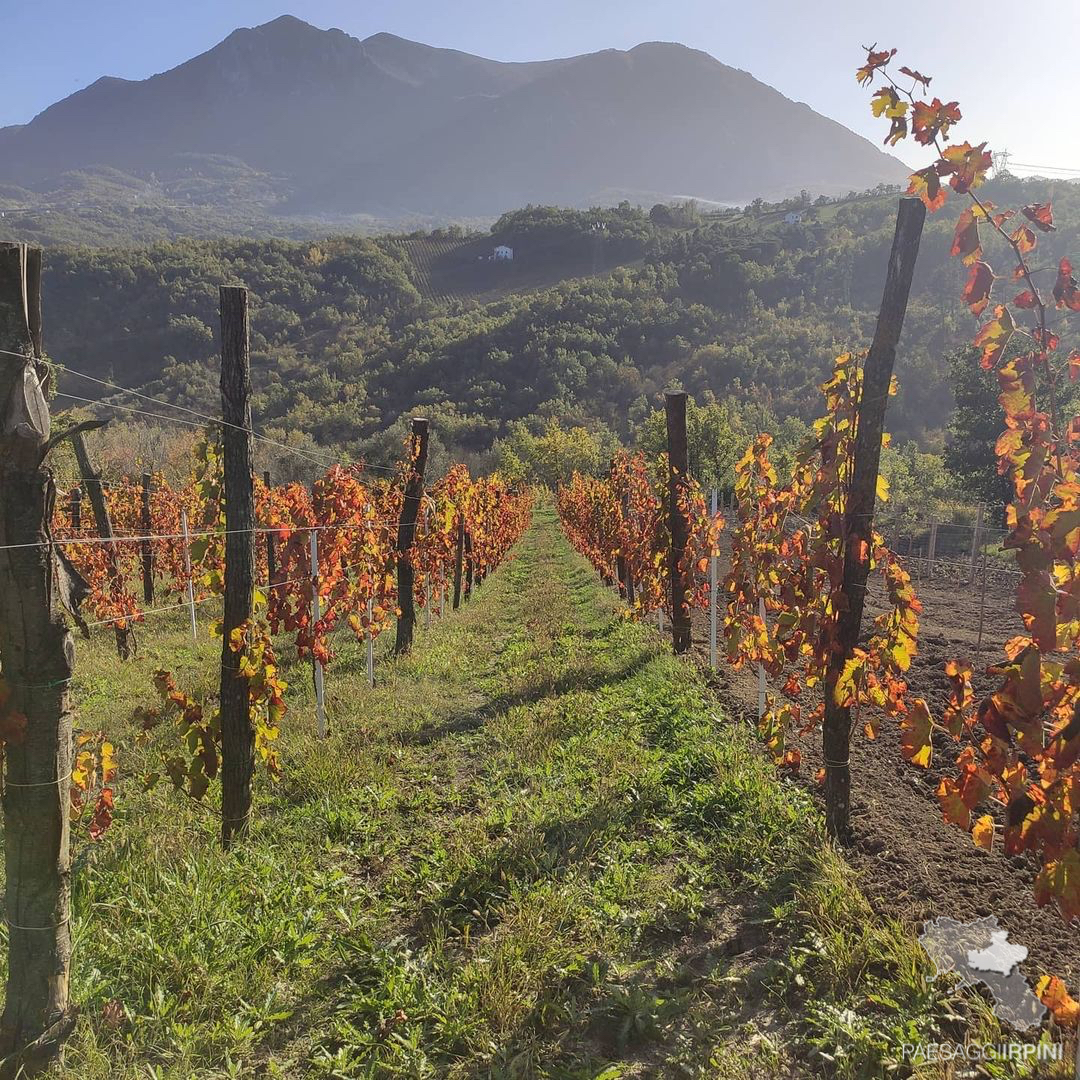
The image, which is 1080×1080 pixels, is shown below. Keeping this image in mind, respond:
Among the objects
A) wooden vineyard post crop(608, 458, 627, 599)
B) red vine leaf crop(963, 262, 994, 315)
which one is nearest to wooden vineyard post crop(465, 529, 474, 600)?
wooden vineyard post crop(608, 458, 627, 599)

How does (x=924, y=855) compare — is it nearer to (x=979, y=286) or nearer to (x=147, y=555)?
(x=979, y=286)

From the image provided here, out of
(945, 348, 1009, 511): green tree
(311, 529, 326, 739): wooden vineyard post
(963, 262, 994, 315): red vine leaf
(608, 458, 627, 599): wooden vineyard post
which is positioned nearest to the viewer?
(963, 262, 994, 315): red vine leaf

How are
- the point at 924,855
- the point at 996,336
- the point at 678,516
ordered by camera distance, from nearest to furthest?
the point at 996,336, the point at 924,855, the point at 678,516

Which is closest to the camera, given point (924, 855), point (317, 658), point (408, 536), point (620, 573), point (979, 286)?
point (979, 286)

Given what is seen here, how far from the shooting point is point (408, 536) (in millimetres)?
9164

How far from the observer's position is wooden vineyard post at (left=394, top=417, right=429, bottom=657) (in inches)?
358

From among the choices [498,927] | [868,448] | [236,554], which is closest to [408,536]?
[236,554]

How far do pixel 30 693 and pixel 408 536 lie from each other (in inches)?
267

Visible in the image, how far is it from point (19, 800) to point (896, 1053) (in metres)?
3.03

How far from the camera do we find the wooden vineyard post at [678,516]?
315 inches

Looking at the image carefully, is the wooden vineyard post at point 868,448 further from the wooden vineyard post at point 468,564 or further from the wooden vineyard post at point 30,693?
the wooden vineyard post at point 468,564

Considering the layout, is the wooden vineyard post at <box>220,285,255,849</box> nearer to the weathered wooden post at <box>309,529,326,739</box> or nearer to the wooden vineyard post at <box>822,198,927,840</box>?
the weathered wooden post at <box>309,529,326,739</box>

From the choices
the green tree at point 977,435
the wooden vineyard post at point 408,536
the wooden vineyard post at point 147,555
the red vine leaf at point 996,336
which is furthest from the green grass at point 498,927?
the green tree at point 977,435

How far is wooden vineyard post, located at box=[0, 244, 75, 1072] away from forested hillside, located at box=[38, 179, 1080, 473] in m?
47.5
